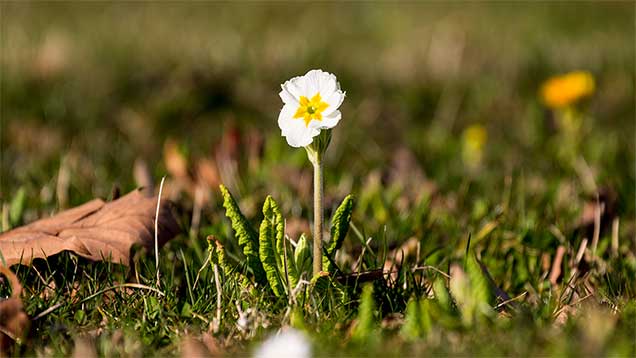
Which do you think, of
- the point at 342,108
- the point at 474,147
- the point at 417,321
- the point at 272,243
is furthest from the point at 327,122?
the point at 342,108

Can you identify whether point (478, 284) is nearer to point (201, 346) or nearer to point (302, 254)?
point (302, 254)

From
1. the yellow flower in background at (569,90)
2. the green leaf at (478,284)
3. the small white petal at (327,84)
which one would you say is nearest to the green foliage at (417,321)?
the green leaf at (478,284)

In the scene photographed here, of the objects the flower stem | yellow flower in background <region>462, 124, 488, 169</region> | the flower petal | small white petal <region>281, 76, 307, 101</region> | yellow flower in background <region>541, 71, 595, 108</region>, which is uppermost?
small white petal <region>281, 76, 307, 101</region>

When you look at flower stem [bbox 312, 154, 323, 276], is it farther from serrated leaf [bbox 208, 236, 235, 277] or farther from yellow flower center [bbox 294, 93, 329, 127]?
serrated leaf [bbox 208, 236, 235, 277]

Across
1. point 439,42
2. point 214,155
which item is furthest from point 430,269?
point 439,42

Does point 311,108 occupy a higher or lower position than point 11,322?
higher

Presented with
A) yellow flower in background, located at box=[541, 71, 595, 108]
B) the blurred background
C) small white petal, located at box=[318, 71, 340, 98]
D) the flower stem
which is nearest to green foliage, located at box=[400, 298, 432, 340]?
the flower stem

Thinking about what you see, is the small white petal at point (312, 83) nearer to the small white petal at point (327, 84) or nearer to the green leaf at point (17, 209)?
the small white petal at point (327, 84)
